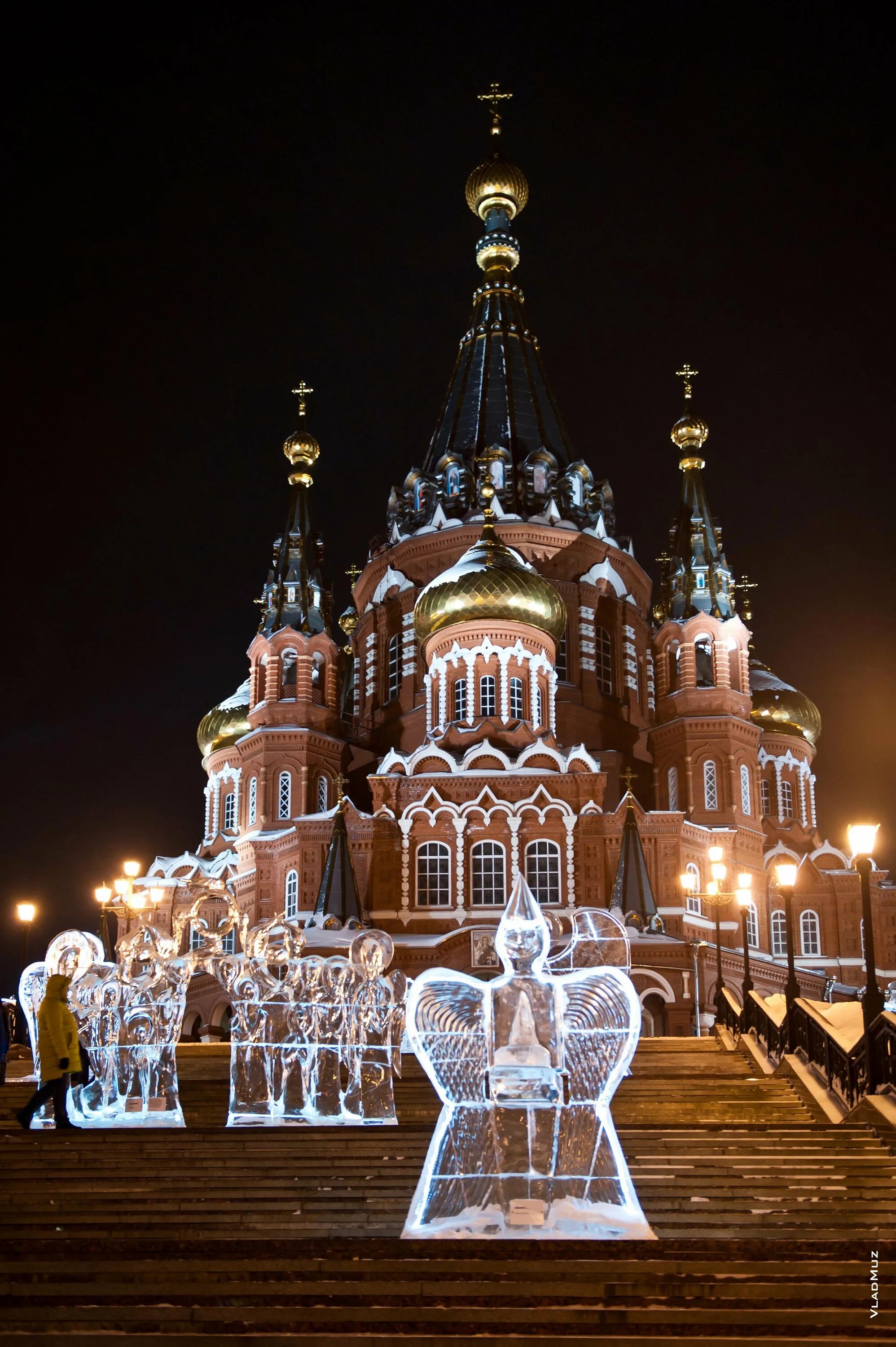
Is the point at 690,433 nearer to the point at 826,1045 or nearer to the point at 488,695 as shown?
the point at 488,695

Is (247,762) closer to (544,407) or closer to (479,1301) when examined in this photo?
(544,407)

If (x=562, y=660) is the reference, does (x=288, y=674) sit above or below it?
below

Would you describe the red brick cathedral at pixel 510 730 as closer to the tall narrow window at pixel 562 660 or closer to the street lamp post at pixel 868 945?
the tall narrow window at pixel 562 660

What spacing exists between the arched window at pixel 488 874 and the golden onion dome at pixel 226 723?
532 inches

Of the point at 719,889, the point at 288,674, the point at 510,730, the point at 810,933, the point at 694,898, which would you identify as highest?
the point at 288,674

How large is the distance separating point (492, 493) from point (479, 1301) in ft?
115

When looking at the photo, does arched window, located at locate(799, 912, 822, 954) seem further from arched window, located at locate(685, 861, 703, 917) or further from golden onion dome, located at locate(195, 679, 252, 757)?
golden onion dome, located at locate(195, 679, 252, 757)

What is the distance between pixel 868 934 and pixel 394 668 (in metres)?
31.3

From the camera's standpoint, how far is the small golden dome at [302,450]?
47750mm

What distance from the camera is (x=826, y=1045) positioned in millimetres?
13664

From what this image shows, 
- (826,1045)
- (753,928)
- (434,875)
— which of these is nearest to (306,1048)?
(826,1045)

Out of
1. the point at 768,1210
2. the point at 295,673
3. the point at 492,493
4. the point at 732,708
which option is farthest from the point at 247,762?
the point at 768,1210

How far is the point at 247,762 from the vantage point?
42.7 metres

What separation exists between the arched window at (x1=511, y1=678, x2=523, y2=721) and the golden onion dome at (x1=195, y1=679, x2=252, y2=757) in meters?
11.5
